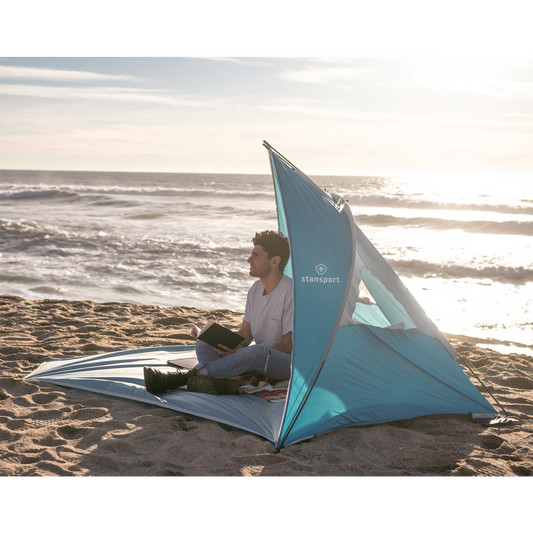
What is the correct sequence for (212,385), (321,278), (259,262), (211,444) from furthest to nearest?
(259,262)
(212,385)
(321,278)
(211,444)

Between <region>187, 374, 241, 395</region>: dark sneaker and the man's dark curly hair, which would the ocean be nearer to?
the man's dark curly hair

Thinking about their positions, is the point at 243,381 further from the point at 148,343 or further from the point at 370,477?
the point at 148,343

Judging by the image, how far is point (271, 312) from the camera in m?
3.79

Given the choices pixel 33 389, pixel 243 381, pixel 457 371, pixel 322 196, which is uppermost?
pixel 322 196

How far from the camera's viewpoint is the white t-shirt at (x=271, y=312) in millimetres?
3719

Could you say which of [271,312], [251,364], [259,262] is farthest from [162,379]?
[259,262]

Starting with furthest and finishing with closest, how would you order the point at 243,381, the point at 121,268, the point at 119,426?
the point at 121,268 → the point at 243,381 → the point at 119,426

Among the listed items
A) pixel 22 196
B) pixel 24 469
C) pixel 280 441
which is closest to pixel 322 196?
pixel 280 441

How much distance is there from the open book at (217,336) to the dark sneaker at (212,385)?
0.27 meters

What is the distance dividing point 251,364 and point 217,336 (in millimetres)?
331

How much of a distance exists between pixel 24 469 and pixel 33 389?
131 centimetres

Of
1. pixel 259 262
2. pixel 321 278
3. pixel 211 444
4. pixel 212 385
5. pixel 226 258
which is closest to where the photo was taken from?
pixel 211 444

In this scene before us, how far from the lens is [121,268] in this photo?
387 inches

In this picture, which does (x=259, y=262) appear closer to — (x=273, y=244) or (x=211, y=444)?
(x=273, y=244)
